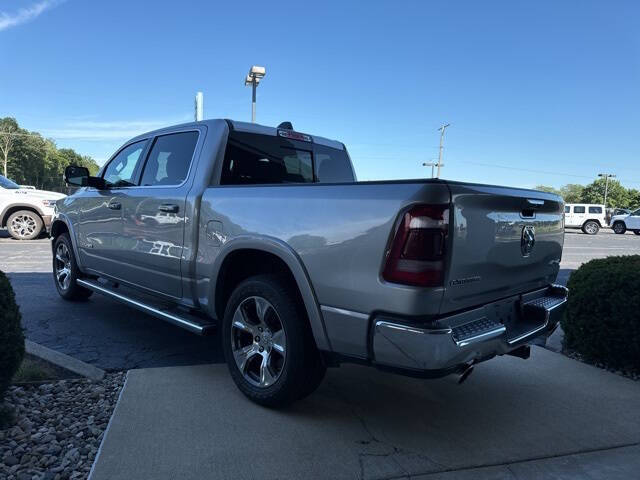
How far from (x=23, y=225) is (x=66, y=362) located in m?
10.6

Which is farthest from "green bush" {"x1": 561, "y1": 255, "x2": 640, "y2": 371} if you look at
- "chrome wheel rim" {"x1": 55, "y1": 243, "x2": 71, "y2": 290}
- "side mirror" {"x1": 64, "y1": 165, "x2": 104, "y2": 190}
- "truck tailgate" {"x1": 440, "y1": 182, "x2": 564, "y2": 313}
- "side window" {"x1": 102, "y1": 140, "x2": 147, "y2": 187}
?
"chrome wheel rim" {"x1": 55, "y1": 243, "x2": 71, "y2": 290}

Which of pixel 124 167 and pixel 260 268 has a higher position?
pixel 124 167

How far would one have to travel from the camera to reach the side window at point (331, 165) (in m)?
4.51

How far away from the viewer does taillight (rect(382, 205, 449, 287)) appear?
2291 millimetres

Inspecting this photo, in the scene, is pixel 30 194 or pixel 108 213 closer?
pixel 108 213

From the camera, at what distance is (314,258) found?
8.75ft

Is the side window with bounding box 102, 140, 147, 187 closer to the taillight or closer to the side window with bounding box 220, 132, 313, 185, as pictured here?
the side window with bounding box 220, 132, 313, 185

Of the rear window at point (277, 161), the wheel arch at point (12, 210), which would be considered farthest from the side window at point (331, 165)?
the wheel arch at point (12, 210)

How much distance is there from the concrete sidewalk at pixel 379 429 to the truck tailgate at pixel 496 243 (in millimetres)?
861

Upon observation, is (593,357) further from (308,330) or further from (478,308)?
(308,330)

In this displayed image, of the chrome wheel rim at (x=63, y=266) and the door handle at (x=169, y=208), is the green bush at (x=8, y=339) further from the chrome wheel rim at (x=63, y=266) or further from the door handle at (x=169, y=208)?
the chrome wheel rim at (x=63, y=266)

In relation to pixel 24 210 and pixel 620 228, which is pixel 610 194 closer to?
pixel 620 228

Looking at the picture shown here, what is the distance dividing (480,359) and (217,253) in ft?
6.03

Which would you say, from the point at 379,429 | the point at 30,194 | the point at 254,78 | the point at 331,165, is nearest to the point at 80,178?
the point at 331,165
